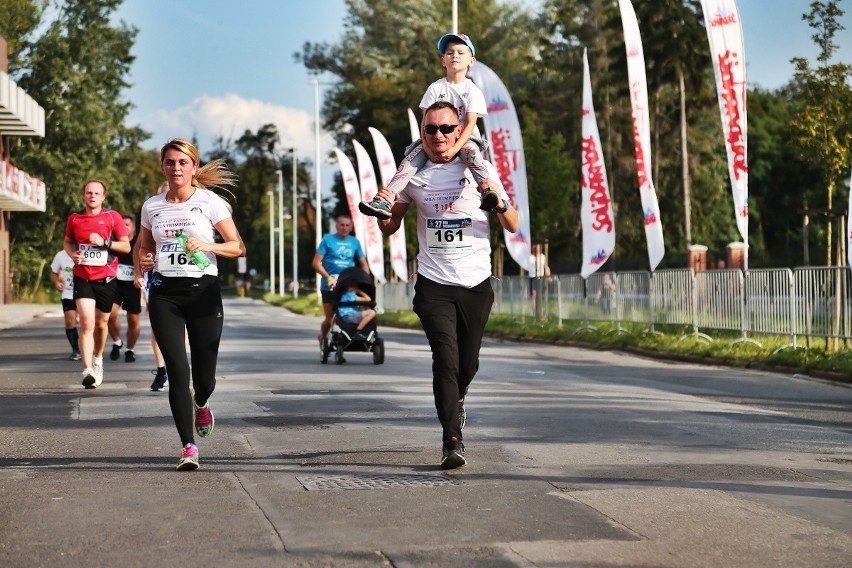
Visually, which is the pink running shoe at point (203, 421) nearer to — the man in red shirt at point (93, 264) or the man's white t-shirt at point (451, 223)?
the man's white t-shirt at point (451, 223)

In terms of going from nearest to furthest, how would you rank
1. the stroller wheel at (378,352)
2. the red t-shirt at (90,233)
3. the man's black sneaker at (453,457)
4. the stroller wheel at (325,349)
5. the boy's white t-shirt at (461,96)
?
the man's black sneaker at (453,457)
the boy's white t-shirt at (461,96)
the red t-shirt at (90,233)
the stroller wheel at (378,352)
the stroller wheel at (325,349)

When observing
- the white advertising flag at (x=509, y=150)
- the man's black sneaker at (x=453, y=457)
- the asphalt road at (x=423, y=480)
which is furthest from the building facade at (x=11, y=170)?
the man's black sneaker at (x=453, y=457)

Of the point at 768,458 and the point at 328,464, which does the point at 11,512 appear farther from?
the point at 768,458

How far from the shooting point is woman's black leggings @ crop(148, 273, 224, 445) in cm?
835

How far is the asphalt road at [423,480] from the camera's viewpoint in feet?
18.6

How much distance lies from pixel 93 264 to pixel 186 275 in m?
6.55

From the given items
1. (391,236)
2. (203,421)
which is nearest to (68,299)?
(203,421)

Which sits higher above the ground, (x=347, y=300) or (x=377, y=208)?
(x=377, y=208)

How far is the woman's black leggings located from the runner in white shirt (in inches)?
46.0

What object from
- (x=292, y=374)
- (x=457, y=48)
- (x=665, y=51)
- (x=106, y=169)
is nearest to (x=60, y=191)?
(x=106, y=169)

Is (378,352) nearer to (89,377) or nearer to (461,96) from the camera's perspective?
(89,377)

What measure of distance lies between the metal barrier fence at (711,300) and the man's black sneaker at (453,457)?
38.4ft

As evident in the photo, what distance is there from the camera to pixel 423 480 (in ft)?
24.8

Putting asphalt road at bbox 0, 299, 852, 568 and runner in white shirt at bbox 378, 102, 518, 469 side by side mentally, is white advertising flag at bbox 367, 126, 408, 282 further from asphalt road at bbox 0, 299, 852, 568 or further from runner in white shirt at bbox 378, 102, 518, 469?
runner in white shirt at bbox 378, 102, 518, 469
